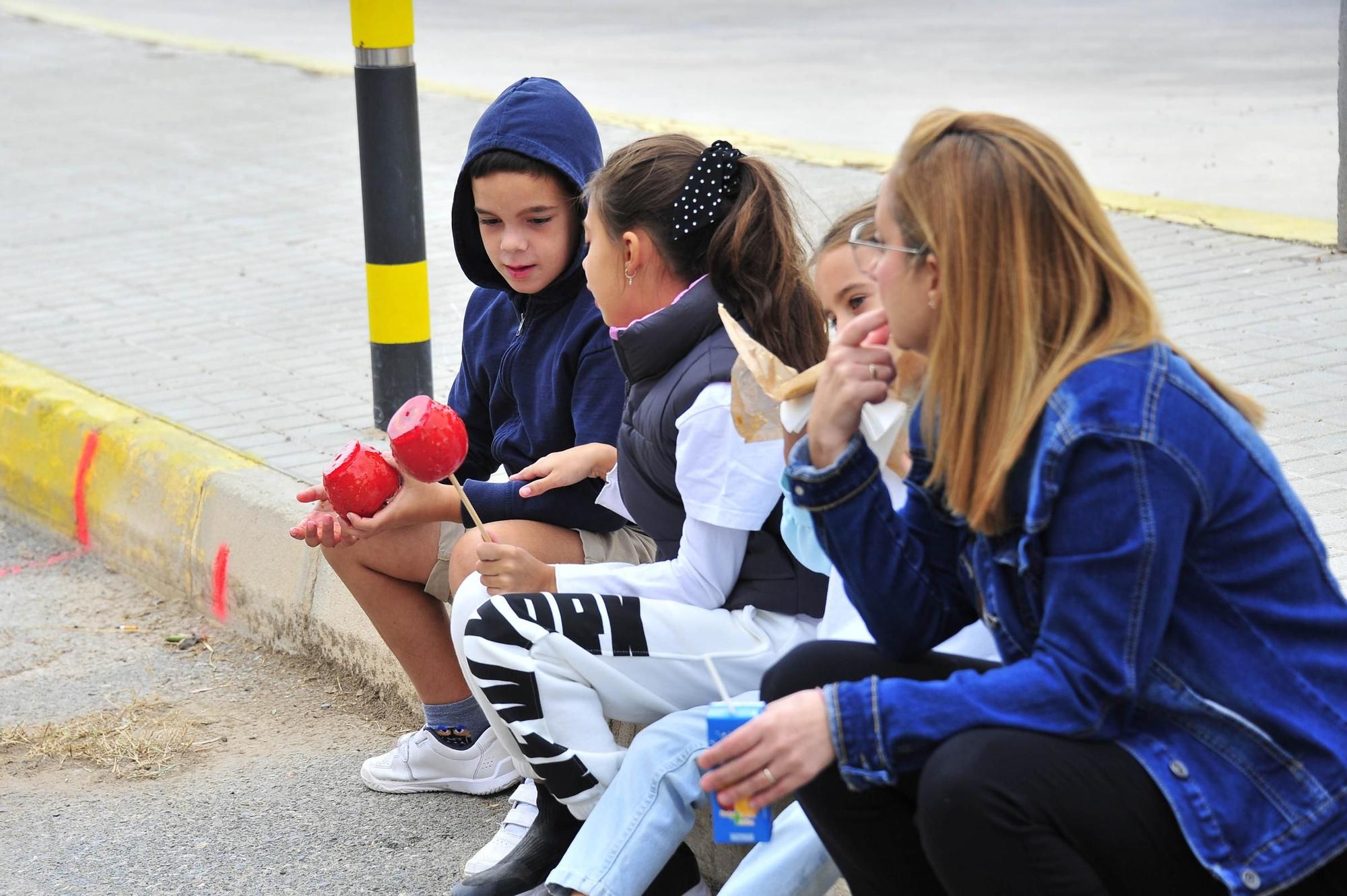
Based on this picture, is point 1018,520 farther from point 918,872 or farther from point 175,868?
point 175,868

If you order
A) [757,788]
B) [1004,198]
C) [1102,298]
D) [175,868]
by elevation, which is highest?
[1004,198]

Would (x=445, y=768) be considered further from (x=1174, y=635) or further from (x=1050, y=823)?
(x=1174, y=635)

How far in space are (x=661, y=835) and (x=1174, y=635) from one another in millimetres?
975

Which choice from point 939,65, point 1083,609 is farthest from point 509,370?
point 939,65

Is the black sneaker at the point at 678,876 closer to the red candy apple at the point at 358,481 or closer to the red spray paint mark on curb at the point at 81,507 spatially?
the red candy apple at the point at 358,481

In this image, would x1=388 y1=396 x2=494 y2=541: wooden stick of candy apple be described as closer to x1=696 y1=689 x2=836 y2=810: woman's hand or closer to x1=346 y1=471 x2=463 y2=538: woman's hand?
x1=346 y1=471 x2=463 y2=538: woman's hand

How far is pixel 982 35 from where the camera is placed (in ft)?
47.2

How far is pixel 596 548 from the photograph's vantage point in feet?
10.5

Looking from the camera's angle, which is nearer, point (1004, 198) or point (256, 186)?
point (1004, 198)

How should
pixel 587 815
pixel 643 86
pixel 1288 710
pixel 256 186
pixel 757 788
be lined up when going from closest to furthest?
1. pixel 1288 710
2. pixel 757 788
3. pixel 587 815
4. pixel 256 186
5. pixel 643 86

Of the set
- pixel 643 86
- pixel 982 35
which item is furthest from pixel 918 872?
pixel 982 35

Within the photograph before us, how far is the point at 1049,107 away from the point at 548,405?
25.0ft

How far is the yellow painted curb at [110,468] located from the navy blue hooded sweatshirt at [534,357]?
4.15 ft

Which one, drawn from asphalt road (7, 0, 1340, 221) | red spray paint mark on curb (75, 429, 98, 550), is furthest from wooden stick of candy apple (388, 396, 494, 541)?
asphalt road (7, 0, 1340, 221)
